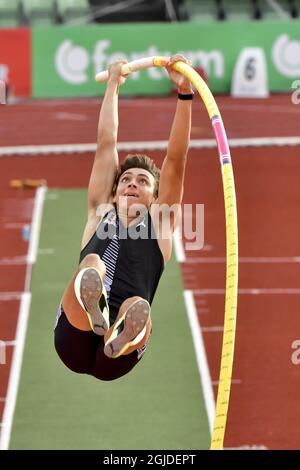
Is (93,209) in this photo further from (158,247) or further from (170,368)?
(170,368)

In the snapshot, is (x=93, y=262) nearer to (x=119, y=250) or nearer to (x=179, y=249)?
(x=119, y=250)

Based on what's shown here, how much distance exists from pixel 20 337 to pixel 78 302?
4.19m

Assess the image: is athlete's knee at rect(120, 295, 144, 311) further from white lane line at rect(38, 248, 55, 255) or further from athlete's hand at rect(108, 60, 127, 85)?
white lane line at rect(38, 248, 55, 255)

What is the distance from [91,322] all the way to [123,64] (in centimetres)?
163

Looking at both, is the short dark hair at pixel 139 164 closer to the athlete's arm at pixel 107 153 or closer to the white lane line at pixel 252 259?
the athlete's arm at pixel 107 153

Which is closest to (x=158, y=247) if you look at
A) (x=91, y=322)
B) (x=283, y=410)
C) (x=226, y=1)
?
A: (x=91, y=322)

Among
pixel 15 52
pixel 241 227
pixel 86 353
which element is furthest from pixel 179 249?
pixel 15 52

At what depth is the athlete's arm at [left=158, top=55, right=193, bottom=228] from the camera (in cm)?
670

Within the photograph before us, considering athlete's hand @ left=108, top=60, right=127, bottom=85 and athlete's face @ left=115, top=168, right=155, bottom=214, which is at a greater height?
athlete's hand @ left=108, top=60, right=127, bottom=85

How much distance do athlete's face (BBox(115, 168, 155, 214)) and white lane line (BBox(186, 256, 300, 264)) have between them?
5.46 m

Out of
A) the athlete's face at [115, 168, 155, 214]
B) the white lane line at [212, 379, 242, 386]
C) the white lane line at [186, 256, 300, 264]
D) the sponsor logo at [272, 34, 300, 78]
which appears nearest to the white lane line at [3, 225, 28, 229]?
the white lane line at [186, 256, 300, 264]

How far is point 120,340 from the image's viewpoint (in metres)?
6.27

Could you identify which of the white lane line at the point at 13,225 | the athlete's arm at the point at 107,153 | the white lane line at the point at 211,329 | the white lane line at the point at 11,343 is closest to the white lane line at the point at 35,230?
the white lane line at the point at 13,225

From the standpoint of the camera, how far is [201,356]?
9992 mm
